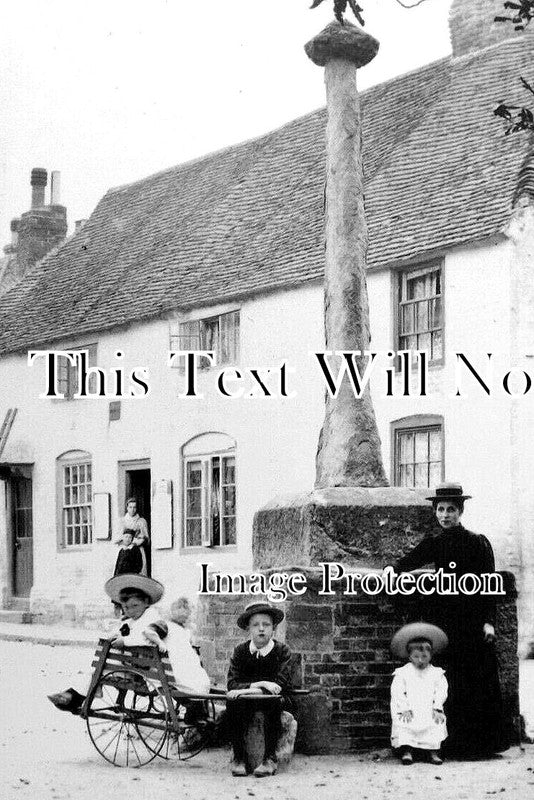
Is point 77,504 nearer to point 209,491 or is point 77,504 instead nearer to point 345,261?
point 209,491

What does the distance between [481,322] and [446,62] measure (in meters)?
5.82

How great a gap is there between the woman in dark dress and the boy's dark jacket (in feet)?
2.80

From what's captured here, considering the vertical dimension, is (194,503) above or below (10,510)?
above

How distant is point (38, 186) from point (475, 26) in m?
10.9

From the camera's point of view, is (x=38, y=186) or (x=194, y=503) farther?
(x=38, y=186)

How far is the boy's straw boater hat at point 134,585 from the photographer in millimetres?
8119

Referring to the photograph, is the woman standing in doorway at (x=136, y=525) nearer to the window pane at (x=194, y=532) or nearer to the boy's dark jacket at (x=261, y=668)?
the window pane at (x=194, y=532)

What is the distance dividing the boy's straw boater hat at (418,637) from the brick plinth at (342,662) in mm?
152

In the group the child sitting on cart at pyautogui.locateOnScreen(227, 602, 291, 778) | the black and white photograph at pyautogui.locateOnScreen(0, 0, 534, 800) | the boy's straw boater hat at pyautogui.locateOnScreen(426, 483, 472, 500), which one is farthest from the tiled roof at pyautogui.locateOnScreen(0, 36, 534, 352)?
the child sitting on cart at pyautogui.locateOnScreen(227, 602, 291, 778)

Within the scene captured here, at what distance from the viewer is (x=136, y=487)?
20.9m

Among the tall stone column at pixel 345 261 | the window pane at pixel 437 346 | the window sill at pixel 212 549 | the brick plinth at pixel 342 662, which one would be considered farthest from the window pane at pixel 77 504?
the brick plinth at pixel 342 662

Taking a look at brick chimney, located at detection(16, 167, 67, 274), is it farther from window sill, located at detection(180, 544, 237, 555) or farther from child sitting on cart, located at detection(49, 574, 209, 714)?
child sitting on cart, located at detection(49, 574, 209, 714)

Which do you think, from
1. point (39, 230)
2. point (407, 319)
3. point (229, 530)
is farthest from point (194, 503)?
point (39, 230)

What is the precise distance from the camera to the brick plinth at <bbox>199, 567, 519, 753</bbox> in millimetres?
7871
